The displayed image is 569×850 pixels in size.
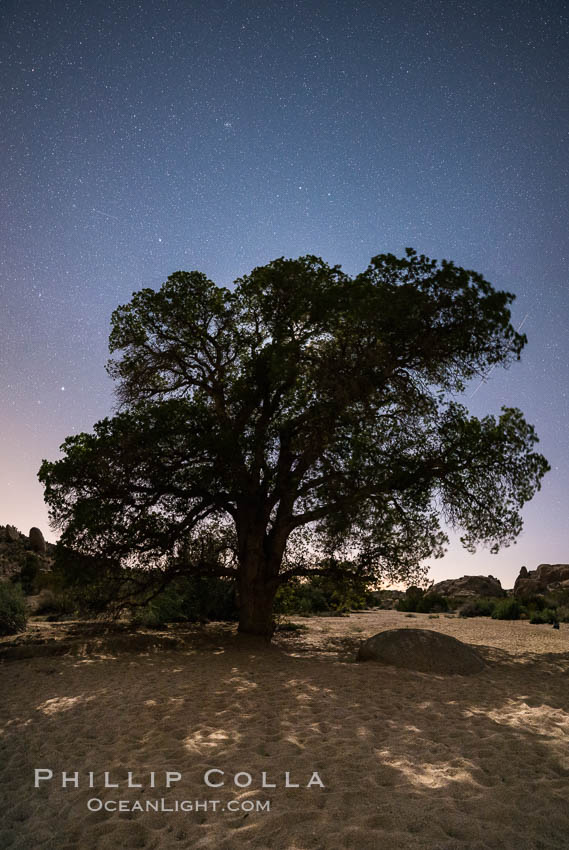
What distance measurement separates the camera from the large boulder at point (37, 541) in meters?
36.1

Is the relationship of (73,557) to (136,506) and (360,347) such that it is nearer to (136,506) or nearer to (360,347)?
(136,506)

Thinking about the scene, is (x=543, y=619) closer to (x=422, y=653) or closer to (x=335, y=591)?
(x=335, y=591)

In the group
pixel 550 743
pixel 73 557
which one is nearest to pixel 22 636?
pixel 73 557

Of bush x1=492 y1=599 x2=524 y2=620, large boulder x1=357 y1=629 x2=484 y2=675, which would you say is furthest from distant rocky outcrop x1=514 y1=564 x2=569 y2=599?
large boulder x1=357 y1=629 x2=484 y2=675

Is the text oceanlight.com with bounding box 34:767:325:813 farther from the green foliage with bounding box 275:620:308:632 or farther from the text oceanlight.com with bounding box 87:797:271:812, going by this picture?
the green foliage with bounding box 275:620:308:632

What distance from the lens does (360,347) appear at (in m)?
12.7

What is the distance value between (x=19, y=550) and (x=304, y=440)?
2812 centimetres

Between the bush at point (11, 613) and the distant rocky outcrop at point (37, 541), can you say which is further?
the distant rocky outcrop at point (37, 541)

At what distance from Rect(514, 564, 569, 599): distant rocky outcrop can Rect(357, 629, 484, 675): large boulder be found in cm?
3092

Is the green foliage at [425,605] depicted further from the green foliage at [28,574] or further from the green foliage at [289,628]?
the green foliage at [28,574]

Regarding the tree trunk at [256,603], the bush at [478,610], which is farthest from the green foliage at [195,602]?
the bush at [478,610]

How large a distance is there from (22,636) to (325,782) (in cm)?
1361

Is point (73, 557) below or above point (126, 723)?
above

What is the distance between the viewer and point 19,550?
3366 cm
